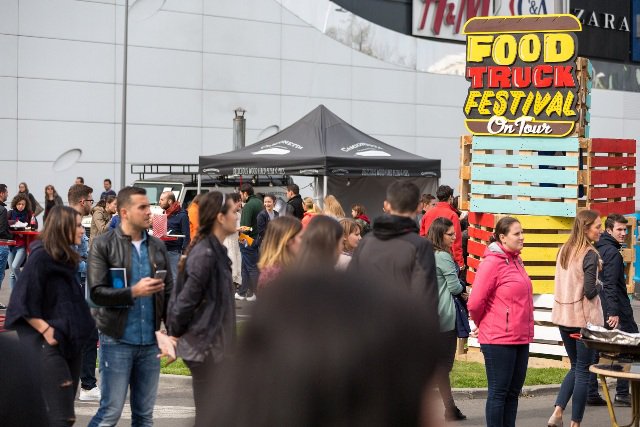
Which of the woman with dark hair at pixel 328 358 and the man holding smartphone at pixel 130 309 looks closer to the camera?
the woman with dark hair at pixel 328 358

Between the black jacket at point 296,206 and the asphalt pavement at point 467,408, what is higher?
the black jacket at point 296,206

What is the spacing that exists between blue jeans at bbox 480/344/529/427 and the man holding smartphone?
2336 millimetres

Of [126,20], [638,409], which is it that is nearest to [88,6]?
[126,20]

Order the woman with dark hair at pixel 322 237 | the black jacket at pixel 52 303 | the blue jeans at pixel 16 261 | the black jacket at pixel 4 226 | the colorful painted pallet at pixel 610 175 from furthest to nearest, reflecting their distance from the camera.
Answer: the blue jeans at pixel 16 261 < the black jacket at pixel 4 226 < the colorful painted pallet at pixel 610 175 < the black jacket at pixel 52 303 < the woman with dark hair at pixel 322 237

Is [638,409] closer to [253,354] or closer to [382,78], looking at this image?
[253,354]

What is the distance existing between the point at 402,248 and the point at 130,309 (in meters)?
1.67

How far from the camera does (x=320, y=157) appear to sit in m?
19.7

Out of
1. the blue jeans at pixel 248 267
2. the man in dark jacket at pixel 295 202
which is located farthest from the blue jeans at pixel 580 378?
the blue jeans at pixel 248 267

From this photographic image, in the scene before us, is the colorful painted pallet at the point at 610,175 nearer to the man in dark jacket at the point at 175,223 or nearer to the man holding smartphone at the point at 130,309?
the man in dark jacket at the point at 175,223

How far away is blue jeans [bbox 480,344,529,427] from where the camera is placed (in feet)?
24.7

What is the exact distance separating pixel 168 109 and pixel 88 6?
3.64 metres

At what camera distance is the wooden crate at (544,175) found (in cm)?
1184

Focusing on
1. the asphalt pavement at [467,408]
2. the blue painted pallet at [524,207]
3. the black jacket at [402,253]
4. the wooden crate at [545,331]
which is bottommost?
the asphalt pavement at [467,408]

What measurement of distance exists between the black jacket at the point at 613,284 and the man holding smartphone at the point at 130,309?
432cm
